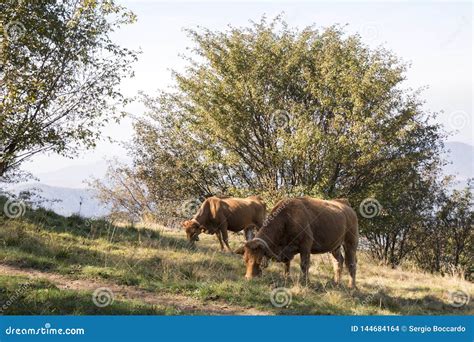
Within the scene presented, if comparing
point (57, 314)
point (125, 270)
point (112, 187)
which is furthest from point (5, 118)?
point (112, 187)

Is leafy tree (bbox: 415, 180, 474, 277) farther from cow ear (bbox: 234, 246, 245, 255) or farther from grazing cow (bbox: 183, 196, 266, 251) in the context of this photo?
cow ear (bbox: 234, 246, 245, 255)

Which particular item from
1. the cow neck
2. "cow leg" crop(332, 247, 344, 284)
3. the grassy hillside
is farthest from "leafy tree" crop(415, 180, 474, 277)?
the cow neck

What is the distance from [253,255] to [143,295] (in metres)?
3.46

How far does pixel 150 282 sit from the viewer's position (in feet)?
43.8

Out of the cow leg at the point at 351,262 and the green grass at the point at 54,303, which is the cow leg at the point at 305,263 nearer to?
the cow leg at the point at 351,262

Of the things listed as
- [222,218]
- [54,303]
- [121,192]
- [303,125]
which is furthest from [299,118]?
[121,192]

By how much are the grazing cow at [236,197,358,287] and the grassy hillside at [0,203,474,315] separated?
68 cm

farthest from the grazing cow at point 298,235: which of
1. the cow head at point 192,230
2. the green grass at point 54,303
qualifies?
the cow head at point 192,230

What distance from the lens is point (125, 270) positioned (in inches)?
555

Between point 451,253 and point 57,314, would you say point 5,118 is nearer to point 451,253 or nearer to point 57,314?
point 57,314

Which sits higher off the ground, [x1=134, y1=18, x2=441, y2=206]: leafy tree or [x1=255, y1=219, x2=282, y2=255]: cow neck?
[x1=134, y1=18, x2=441, y2=206]: leafy tree

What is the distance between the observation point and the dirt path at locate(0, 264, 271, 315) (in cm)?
1133

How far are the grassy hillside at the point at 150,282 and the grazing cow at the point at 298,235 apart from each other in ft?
2.23

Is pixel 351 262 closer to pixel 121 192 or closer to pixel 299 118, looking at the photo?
pixel 299 118
